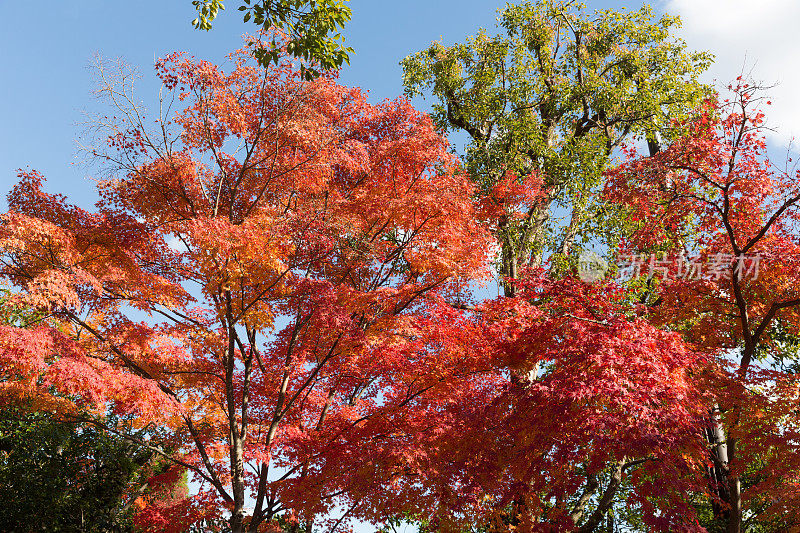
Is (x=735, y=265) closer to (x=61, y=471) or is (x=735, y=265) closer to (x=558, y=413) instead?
(x=558, y=413)

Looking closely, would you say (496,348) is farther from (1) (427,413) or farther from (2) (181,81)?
(2) (181,81)

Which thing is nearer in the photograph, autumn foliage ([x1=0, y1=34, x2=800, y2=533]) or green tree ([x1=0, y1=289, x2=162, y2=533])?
autumn foliage ([x1=0, y1=34, x2=800, y2=533])

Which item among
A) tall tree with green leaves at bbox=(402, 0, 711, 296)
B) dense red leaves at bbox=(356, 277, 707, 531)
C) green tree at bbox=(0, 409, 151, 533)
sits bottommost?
green tree at bbox=(0, 409, 151, 533)

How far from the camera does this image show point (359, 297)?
10992 millimetres

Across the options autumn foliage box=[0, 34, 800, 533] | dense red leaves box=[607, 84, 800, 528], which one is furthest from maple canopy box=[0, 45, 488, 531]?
dense red leaves box=[607, 84, 800, 528]

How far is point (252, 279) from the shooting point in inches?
415

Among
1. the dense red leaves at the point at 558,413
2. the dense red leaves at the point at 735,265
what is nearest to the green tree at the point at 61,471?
the dense red leaves at the point at 558,413

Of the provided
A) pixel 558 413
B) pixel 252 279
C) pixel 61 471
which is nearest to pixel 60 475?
pixel 61 471

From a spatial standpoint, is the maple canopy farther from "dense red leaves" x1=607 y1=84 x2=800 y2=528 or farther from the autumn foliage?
"dense red leaves" x1=607 y1=84 x2=800 y2=528

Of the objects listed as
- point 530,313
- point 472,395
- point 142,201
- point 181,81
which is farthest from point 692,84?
point 142,201

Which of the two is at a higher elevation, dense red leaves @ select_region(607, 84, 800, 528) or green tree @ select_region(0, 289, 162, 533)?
dense red leaves @ select_region(607, 84, 800, 528)

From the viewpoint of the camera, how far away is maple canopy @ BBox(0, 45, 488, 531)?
1034cm

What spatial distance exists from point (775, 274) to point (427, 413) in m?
6.42

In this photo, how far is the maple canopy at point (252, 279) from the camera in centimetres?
1034
